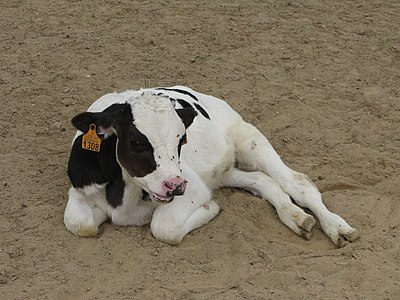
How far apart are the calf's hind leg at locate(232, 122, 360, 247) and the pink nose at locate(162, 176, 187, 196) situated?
57.9 inches

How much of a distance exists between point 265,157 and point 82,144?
185cm

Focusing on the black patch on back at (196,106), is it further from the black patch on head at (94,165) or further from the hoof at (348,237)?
the hoof at (348,237)

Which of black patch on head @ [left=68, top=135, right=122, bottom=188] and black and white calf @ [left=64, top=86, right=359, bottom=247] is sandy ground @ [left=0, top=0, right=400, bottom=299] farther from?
black patch on head @ [left=68, top=135, right=122, bottom=188]

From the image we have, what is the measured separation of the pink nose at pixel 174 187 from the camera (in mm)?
5285

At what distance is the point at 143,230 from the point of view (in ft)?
19.9

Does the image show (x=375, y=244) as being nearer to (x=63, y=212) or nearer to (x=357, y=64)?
(x=63, y=212)

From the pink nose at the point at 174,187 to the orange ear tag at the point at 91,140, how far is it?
28.1 inches

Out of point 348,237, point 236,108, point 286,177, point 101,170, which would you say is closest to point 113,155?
point 101,170

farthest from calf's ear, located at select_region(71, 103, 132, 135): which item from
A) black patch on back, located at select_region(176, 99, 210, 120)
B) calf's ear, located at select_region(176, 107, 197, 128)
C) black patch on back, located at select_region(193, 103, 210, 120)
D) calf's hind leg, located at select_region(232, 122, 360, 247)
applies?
calf's hind leg, located at select_region(232, 122, 360, 247)

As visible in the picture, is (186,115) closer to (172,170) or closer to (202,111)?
(172,170)

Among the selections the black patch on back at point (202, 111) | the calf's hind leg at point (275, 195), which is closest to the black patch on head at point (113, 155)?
the black patch on back at point (202, 111)

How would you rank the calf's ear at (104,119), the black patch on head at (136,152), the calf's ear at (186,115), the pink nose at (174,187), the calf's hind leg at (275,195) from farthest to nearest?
the calf's hind leg at (275,195), the calf's ear at (186,115), the calf's ear at (104,119), the black patch on head at (136,152), the pink nose at (174,187)

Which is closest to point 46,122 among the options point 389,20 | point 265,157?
point 265,157

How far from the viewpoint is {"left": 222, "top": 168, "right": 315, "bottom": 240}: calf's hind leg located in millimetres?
6168
